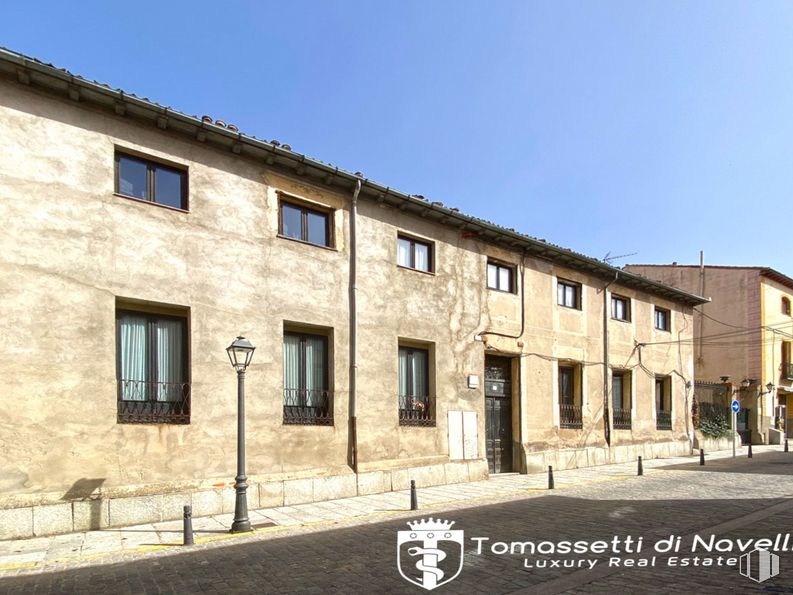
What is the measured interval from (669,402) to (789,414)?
649 inches

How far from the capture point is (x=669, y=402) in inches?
946

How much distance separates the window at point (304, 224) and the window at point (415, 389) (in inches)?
133

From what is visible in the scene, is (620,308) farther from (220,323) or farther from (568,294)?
(220,323)

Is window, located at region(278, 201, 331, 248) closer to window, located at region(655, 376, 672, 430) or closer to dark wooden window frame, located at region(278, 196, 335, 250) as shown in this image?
dark wooden window frame, located at region(278, 196, 335, 250)

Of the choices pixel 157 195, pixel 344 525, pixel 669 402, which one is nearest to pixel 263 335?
pixel 157 195

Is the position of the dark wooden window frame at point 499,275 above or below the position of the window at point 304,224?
below

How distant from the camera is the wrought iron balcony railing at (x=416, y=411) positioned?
13891 millimetres

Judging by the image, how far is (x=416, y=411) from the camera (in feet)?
46.8

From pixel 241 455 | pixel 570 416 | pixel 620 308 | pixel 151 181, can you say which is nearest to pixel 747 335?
pixel 620 308

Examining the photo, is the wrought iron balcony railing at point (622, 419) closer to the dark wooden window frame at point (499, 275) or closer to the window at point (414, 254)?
the dark wooden window frame at point (499, 275)

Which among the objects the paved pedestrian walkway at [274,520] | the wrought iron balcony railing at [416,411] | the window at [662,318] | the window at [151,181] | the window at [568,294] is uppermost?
the window at [151,181]

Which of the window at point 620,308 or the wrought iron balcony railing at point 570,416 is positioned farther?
the window at point 620,308

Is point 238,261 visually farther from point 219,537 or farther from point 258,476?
point 219,537

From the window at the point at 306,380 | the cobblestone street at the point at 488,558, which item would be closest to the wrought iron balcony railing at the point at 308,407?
the window at the point at 306,380
